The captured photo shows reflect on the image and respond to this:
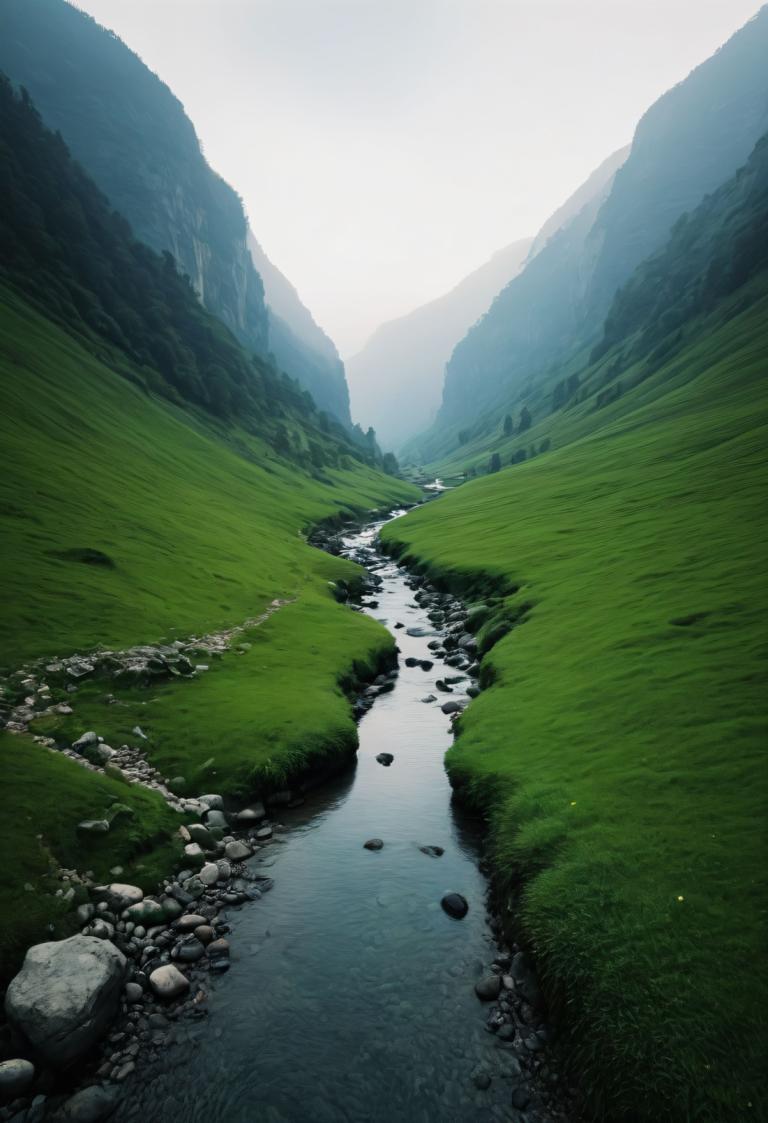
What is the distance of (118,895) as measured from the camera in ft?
52.1

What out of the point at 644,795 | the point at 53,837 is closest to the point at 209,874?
the point at 53,837

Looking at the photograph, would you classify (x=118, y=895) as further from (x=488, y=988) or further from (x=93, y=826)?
(x=488, y=988)

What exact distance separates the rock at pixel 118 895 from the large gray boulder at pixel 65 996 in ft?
6.62

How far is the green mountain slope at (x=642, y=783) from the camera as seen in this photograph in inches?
443

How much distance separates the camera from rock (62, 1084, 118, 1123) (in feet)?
37.0

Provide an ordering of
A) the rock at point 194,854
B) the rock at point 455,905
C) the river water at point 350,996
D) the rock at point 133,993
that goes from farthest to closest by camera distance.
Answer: the rock at point 194,854 → the rock at point 455,905 → the rock at point 133,993 → the river water at point 350,996

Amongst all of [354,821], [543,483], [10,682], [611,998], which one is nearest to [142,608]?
[10,682]

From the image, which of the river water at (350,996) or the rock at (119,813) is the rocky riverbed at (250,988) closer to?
the river water at (350,996)

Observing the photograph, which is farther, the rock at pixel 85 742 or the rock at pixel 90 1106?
the rock at pixel 85 742

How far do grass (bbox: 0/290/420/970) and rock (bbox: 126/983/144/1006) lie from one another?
2578 mm

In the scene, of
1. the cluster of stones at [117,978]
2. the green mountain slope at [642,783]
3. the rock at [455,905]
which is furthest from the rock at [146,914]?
the green mountain slope at [642,783]

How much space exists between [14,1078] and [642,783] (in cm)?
1815

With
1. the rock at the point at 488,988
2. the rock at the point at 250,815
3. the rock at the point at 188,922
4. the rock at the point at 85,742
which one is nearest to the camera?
the rock at the point at 488,988

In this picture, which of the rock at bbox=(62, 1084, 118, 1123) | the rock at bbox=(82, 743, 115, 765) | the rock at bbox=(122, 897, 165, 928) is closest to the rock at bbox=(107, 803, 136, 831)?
the rock at bbox=(122, 897, 165, 928)
